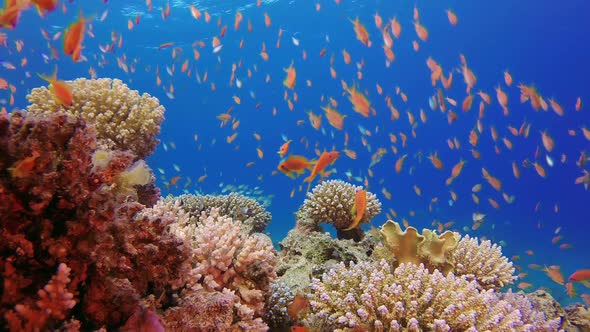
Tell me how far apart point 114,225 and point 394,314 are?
96.3 inches

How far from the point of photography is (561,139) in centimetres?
6844


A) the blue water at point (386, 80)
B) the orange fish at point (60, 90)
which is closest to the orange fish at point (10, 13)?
the orange fish at point (60, 90)

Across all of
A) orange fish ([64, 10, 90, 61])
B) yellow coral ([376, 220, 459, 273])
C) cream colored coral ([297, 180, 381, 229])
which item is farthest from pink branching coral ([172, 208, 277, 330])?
cream colored coral ([297, 180, 381, 229])

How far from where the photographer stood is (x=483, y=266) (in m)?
4.70

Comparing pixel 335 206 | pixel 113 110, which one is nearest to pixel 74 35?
pixel 113 110

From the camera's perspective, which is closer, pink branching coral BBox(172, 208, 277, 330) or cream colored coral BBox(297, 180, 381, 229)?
pink branching coral BBox(172, 208, 277, 330)

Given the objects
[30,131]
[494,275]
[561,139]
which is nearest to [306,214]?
[494,275]

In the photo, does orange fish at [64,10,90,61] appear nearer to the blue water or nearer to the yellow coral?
the yellow coral

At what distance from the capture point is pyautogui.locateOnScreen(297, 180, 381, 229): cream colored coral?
263 inches

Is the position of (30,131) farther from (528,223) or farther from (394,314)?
(528,223)

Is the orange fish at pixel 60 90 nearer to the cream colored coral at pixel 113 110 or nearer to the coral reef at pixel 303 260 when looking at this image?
the cream colored coral at pixel 113 110

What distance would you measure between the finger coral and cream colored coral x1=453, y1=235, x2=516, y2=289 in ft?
3.11

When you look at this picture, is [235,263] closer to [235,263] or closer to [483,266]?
[235,263]

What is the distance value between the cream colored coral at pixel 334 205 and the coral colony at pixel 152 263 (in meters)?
0.71
